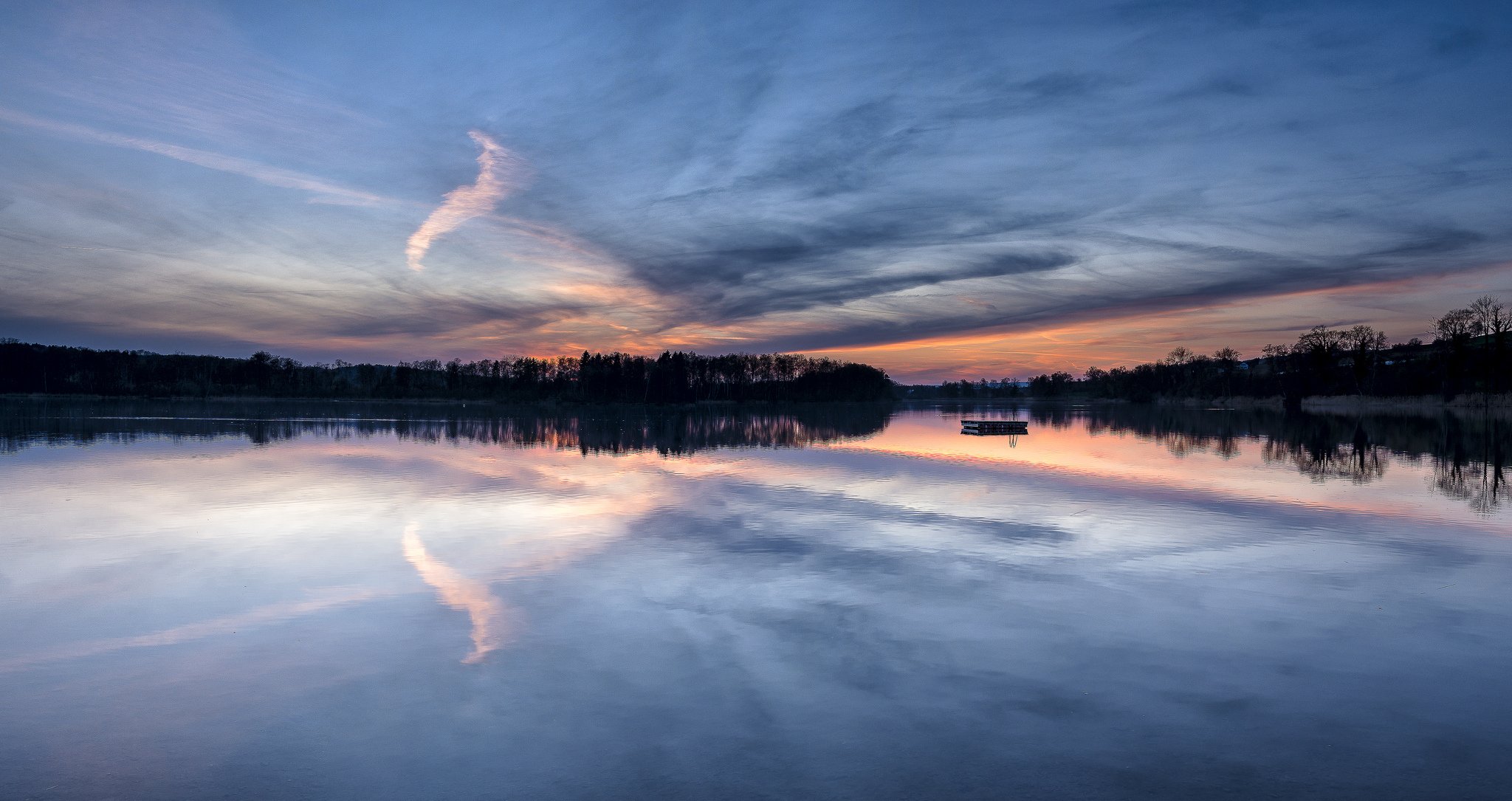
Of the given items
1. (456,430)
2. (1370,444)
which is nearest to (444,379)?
(456,430)

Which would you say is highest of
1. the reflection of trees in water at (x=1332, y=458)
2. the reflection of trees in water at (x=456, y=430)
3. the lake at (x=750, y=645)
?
the reflection of trees in water at (x=456, y=430)

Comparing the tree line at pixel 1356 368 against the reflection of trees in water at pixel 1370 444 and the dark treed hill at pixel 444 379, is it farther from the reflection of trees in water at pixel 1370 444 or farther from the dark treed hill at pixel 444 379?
the dark treed hill at pixel 444 379

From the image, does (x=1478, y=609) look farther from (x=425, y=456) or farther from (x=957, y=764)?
(x=425, y=456)

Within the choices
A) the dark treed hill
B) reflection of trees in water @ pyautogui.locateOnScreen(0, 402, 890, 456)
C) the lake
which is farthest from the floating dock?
the dark treed hill

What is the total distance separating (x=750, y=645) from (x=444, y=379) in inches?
7550

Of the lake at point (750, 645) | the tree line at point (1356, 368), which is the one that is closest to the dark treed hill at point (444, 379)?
the tree line at point (1356, 368)

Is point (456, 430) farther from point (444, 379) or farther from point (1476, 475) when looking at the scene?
point (444, 379)

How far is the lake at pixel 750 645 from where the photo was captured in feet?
18.0

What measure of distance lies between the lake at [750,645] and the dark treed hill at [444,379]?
128700 millimetres

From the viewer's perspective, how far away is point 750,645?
324 inches

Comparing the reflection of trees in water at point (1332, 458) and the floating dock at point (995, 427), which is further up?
the floating dock at point (995, 427)

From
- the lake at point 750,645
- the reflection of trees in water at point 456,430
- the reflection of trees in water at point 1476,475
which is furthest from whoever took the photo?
the reflection of trees in water at point 456,430

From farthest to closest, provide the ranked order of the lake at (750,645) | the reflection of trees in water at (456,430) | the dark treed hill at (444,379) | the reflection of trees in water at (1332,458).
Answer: the dark treed hill at (444,379) < the reflection of trees in water at (456,430) < the reflection of trees in water at (1332,458) < the lake at (750,645)

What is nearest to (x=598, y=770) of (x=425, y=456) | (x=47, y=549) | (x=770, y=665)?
(x=770, y=665)
